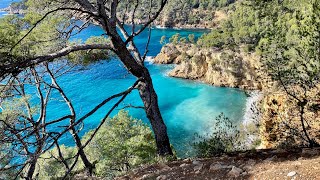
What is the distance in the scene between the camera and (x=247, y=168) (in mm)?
3934

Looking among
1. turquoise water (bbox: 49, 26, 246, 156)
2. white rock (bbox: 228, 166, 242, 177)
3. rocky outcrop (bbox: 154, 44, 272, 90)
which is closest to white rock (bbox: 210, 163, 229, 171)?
white rock (bbox: 228, 166, 242, 177)

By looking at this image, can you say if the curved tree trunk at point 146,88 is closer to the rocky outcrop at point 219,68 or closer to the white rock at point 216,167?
the white rock at point 216,167

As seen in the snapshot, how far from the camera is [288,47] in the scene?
6.44m

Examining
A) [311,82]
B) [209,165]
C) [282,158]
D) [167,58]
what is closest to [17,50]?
[209,165]

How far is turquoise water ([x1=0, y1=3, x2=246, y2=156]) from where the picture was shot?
2697 cm

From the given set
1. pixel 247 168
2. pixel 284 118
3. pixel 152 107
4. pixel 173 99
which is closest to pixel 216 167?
pixel 247 168

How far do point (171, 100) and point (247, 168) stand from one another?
30.3 m

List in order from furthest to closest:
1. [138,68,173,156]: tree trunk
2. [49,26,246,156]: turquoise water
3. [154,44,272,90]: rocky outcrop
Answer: [154,44,272,90]: rocky outcrop, [49,26,246,156]: turquoise water, [138,68,173,156]: tree trunk

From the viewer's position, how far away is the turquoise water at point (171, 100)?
26969 mm

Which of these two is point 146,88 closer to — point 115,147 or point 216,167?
point 216,167

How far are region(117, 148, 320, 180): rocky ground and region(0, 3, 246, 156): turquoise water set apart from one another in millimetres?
17272

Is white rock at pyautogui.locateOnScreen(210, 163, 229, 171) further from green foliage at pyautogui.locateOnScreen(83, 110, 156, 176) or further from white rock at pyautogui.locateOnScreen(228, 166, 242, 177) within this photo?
green foliage at pyautogui.locateOnScreen(83, 110, 156, 176)

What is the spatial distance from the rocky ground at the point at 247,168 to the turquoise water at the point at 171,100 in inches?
680

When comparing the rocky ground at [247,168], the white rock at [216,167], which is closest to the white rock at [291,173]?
the rocky ground at [247,168]
